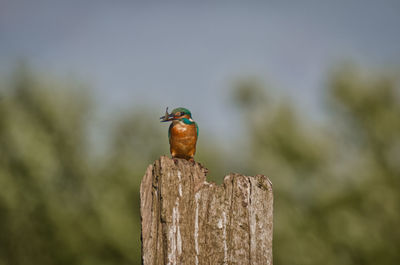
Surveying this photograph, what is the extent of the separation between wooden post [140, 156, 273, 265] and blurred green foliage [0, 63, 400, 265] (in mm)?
18903

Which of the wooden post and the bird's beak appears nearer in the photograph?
the wooden post

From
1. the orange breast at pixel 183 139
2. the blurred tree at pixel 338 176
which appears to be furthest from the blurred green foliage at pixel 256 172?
the orange breast at pixel 183 139

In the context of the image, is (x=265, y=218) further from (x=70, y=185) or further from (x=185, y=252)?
(x=70, y=185)

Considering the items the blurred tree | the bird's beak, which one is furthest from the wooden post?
the blurred tree

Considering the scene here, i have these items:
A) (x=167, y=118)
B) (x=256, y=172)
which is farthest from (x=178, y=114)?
(x=256, y=172)

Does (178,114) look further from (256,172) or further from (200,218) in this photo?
(256,172)

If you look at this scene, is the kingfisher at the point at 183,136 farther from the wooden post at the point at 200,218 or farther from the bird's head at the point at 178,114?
the wooden post at the point at 200,218

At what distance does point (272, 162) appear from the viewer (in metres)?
23.8

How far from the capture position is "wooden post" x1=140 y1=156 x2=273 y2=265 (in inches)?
122

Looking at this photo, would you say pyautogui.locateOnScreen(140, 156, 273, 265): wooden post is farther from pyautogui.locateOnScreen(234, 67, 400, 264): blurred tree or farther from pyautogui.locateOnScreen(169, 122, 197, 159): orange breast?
pyautogui.locateOnScreen(234, 67, 400, 264): blurred tree

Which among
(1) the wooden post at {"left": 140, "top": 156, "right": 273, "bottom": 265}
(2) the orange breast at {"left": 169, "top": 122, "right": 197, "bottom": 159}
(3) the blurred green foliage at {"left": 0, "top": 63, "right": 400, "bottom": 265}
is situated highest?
(3) the blurred green foliage at {"left": 0, "top": 63, "right": 400, "bottom": 265}

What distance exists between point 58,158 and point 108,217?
424cm

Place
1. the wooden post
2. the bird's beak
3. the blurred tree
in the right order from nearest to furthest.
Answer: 1. the wooden post
2. the bird's beak
3. the blurred tree

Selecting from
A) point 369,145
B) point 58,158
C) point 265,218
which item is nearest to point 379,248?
point 369,145
